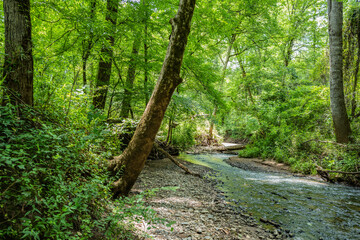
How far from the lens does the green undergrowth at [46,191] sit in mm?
1483

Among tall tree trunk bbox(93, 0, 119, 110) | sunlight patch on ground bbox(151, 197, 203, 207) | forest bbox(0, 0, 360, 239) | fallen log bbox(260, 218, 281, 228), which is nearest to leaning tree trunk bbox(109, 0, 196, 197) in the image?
forest bbox(0, 0, 360, 239)

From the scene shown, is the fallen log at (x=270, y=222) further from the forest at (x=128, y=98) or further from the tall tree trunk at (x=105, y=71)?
the tall tree trunk at (x=105, y=71)

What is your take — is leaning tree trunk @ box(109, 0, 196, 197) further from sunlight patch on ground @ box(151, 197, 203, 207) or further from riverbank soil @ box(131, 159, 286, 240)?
sunlight patch on ground @ box(151, 197, 203, 207)

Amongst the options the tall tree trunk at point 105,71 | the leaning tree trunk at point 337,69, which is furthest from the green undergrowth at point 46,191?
the leaning tree trunk at point 337,69

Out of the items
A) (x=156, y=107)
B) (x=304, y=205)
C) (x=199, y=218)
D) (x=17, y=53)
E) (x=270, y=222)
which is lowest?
(x=304, y=205)

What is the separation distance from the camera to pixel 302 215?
4.12 meters

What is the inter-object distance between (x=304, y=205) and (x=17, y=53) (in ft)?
21.7

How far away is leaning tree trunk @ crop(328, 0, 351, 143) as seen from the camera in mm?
7691

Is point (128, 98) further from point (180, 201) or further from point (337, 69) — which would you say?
point (337, 69)

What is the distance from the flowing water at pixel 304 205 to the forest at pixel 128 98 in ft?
5.84

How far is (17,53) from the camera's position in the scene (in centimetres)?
252

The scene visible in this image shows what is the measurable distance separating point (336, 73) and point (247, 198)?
23.1ft

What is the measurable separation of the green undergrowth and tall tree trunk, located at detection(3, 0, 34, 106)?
17.7 inches

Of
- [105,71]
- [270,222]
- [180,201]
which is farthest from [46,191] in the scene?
[105,71]
